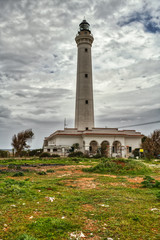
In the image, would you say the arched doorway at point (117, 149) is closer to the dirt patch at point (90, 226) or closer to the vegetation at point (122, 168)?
the vegetation at point (122, 168)

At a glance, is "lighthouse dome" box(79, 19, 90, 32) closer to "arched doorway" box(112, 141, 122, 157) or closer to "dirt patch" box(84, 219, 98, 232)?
"arched doorway" box(112, 141, 122, 157)

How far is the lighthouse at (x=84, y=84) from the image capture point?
4244 cm

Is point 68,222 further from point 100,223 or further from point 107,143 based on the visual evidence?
point 107,143

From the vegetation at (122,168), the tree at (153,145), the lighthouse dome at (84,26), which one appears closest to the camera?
the vegetation at (122,168)

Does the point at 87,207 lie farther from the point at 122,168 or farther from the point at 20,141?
the point at 20,141

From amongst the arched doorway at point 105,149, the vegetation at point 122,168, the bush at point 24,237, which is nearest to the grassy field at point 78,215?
the bush at point 24,237

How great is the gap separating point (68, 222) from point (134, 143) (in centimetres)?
4048

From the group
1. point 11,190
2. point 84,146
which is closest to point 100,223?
point 11,190

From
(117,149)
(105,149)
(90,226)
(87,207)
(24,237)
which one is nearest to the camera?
(24,237)

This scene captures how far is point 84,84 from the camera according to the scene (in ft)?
141

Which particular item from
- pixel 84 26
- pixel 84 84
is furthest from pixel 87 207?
pixel 84 26

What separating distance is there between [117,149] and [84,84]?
50.6 feet

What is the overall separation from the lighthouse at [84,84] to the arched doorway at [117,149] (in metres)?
6.70

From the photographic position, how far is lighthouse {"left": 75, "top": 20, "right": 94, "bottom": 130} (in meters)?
42.4
